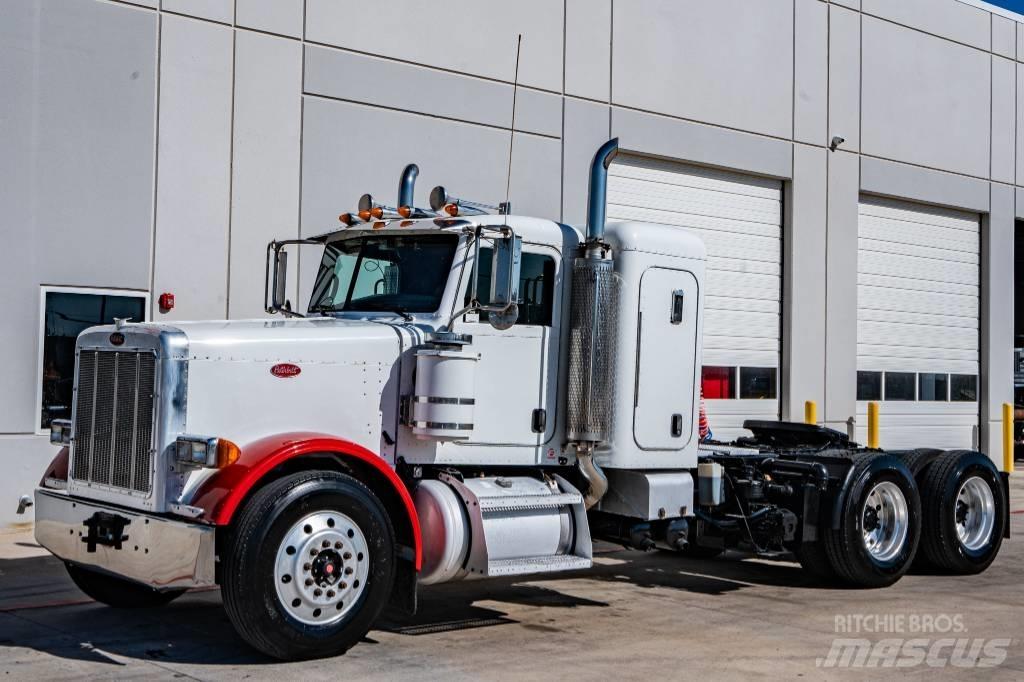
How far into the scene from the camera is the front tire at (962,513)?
1103 centimetres

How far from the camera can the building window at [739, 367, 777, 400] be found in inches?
742

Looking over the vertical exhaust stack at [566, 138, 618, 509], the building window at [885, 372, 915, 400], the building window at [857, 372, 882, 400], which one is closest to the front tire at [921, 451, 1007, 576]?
the vertical exhaust stack at [566, 138, 618, 509]

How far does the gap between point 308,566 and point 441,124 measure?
9.23 metres

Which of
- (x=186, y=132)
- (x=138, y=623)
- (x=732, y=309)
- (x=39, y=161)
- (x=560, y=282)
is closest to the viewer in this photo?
(x=138, y=623)

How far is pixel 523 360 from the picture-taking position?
8.55 meters

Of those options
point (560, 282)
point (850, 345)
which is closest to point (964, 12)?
point (850, 345)

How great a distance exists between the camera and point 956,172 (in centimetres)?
2214

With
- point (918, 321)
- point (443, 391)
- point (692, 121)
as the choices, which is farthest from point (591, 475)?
point (918, 321)

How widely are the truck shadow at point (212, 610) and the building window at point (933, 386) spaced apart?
1116 cm

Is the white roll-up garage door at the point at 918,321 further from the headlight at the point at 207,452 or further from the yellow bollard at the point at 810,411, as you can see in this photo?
the headlight at the point at 207,452

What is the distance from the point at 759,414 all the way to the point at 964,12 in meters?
8.80

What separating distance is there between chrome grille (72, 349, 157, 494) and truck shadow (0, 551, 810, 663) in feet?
3.21

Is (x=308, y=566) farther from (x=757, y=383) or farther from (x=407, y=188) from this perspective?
(x=757, y=383)

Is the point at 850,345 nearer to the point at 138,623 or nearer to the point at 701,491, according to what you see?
the point at 701,491
